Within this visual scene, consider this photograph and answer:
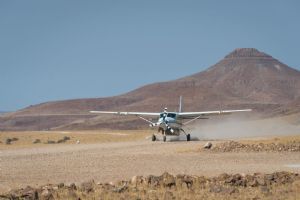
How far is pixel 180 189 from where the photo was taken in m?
18.6

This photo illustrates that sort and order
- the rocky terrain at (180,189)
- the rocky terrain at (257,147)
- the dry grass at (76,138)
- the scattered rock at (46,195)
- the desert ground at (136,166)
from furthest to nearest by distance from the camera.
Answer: the dry grass at (76,138) < the rocky terrain at (257,147) < the desert ground at (136,166) < the rocky terrain at (180,189) < the scattered rock at (46,195)

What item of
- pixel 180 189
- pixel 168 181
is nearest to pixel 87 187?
pixel 168 181

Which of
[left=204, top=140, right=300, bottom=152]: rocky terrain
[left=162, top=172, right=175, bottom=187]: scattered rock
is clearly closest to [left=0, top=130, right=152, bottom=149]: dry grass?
[left=204, top=140, right=300, bottom=152]: rocky terrain

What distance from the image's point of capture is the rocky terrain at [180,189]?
17359 mm

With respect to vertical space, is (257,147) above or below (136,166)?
above

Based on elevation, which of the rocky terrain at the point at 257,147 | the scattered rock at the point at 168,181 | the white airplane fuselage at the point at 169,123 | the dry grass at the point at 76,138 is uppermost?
the white airplane fuselage at the point at 169,123

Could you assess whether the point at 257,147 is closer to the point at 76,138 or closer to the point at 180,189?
the point at 180,189

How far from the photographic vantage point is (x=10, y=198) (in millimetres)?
16844

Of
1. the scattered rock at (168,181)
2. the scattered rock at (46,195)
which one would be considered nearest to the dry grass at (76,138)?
the scattered rock at (168,181)

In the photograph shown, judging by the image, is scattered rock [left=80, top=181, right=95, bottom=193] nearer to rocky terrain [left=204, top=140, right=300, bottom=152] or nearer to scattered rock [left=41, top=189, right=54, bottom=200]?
scattered rock [left=41, top=189, right=54, bottom=200]

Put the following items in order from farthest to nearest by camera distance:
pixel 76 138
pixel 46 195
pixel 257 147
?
1. pixel 76 138
2. pixel 257 147
3. pixel 46 195

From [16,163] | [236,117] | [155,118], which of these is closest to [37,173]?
[16,163]

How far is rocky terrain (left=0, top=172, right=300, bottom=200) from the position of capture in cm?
1736

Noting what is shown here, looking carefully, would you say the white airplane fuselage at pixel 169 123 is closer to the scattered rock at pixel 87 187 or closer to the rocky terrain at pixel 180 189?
the rocky terrain at pixel 180 189
